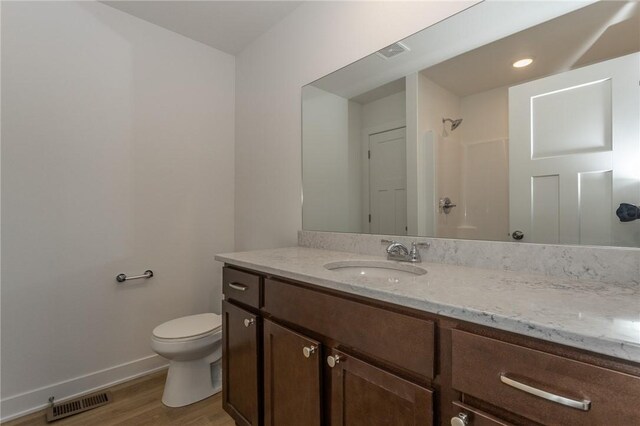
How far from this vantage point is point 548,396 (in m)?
0.52

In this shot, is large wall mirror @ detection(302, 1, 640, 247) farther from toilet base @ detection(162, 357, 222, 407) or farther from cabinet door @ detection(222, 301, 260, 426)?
toilet base @ detection(162, 357, 222, 407)

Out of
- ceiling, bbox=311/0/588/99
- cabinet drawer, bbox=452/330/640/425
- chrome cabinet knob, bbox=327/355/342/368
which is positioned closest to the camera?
cabinet drawer, bbox=452/330/640/425

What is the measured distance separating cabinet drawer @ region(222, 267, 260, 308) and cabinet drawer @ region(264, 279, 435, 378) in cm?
15

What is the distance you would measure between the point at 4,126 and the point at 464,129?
238 centimetres

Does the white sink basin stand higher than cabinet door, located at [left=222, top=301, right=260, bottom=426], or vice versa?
the white sink basin

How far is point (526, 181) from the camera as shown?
1078 millimetres

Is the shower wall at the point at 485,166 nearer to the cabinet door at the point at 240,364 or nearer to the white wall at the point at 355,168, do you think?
the white wall at the point at 355,168

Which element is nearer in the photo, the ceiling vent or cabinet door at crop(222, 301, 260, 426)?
cabinet door at crop(222, 301, 260, 426)

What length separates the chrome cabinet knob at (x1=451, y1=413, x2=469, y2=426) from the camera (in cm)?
62

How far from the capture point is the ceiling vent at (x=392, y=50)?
141cm

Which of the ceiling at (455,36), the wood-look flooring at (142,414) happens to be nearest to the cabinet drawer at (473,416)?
the ceiling at (455,36)

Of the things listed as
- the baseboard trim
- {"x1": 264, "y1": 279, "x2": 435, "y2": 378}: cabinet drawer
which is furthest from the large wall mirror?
the baseboard trim

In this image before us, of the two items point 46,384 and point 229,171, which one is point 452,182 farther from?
point 46,384

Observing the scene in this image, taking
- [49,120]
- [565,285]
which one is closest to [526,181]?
[565,285]
